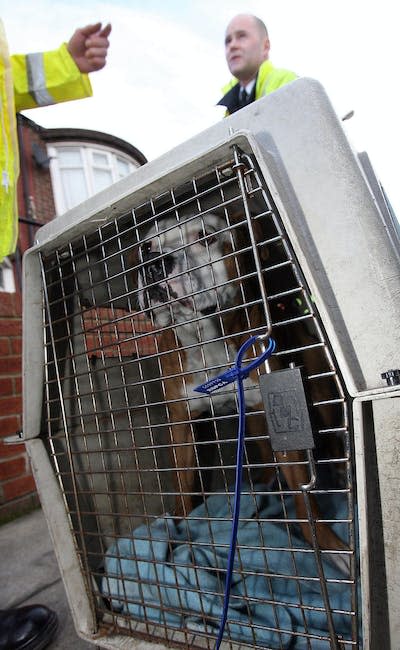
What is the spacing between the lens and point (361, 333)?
0.62 m

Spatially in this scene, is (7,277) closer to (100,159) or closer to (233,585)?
(100,159)

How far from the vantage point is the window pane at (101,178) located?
353 inches

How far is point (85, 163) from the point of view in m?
8.90

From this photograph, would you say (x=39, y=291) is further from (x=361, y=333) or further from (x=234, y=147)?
(x=361, y=333)

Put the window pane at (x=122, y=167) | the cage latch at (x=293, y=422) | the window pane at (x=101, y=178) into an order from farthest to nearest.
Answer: the window pane at (x=122, y=167)
the window pane at (x=101, y=178)
the cage latch at (x=293, y=422)

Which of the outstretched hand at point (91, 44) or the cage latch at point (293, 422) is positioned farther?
the outstretched hand at point (91, 44)

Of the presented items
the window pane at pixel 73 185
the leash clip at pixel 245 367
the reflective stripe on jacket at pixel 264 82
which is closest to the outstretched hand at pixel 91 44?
the reflective stripe on jacket at pixel 264 82

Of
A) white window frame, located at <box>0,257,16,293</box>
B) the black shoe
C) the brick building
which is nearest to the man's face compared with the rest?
the brick building

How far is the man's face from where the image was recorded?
6.40ft

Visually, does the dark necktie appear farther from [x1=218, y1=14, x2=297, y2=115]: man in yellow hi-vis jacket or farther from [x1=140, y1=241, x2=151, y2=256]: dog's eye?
[x1=140, y1=241, x2=151, y2=256]: dog's eye

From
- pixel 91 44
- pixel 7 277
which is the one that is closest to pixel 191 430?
pixel 91 44

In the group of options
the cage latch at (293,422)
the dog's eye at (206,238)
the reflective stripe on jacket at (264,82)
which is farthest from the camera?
the reflective stripe on jacket at (264,82)

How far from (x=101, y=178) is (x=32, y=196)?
7.24ft

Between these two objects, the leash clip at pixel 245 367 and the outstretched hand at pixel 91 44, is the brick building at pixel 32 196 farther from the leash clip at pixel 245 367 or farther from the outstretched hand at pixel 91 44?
the leash clip at pixel 245 367
